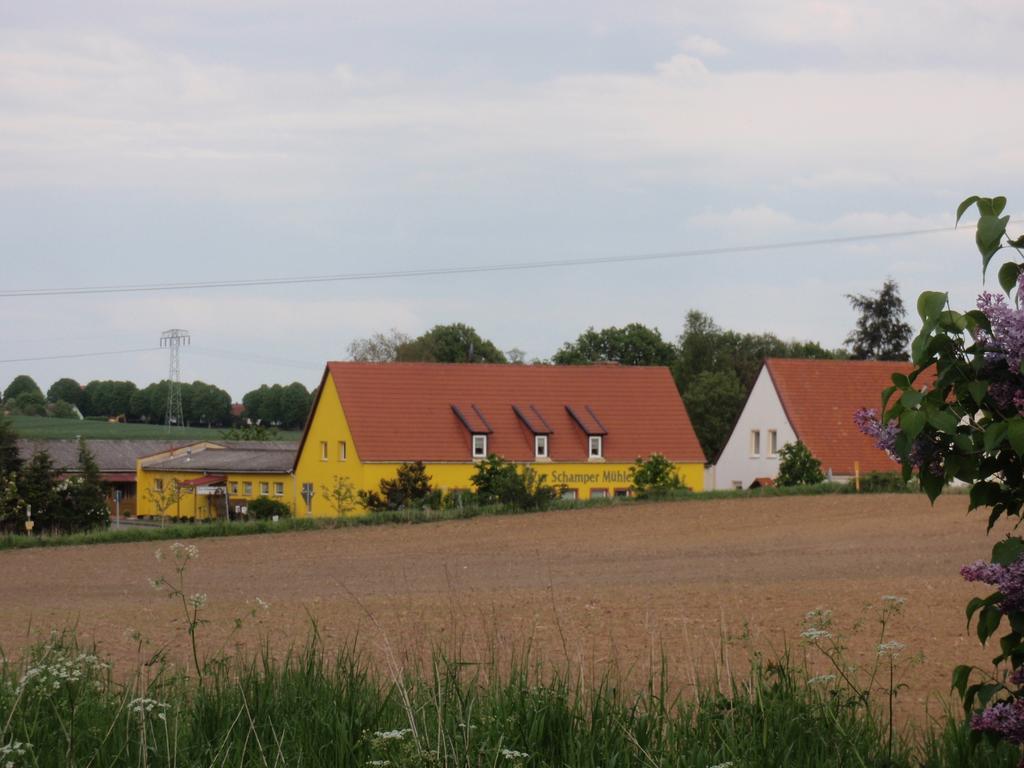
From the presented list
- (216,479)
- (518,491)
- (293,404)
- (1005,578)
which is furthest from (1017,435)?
(293,404)

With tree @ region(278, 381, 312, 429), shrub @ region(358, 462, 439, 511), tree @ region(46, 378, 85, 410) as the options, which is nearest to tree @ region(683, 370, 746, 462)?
tree @ region(278, 381, 312, 429)

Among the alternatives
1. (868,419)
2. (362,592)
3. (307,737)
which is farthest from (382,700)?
(362,592)

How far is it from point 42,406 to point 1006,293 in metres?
145

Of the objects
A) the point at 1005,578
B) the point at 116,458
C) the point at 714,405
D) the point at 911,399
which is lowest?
the point at 1005,578

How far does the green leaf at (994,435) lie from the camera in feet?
12.4

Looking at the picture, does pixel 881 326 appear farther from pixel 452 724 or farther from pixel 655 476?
pixel 452 724

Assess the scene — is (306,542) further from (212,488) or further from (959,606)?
(212,488)

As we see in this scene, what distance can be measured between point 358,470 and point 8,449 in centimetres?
1413

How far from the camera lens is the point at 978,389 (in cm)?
389

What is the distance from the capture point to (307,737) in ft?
19.0

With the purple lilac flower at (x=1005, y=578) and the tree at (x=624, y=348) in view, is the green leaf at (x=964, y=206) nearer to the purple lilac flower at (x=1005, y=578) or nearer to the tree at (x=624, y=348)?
the purple lilac flower at (x=1005, y=578)

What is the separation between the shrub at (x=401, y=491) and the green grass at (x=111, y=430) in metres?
65.2

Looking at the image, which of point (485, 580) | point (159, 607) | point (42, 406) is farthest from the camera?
point (42, 406)

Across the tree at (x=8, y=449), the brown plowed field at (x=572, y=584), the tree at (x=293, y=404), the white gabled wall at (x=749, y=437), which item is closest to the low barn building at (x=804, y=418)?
the white gabled wall at (x=749, y=437)
